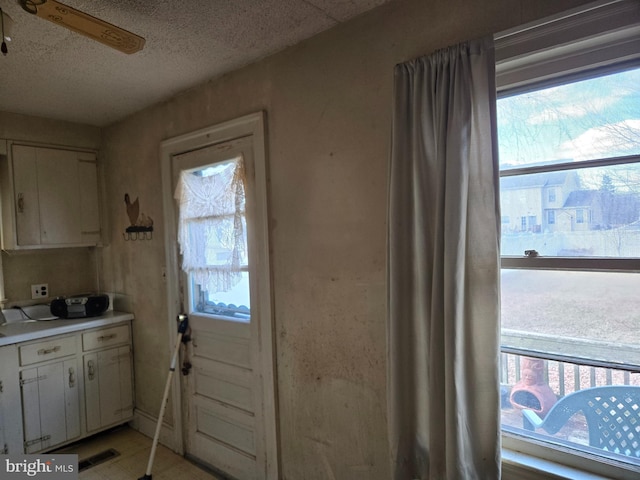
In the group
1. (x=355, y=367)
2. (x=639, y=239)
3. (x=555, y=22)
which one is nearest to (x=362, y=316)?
(x=355, y=367)

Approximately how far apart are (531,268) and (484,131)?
52cm

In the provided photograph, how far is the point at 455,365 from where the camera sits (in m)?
1.35

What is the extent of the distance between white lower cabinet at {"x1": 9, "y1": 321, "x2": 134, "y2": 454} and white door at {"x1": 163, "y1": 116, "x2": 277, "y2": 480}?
28.4 inches

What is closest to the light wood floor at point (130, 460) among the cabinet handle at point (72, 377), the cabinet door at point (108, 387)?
the cabinet door at point (108, 387)

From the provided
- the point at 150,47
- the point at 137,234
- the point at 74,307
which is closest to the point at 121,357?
the point at 74,307

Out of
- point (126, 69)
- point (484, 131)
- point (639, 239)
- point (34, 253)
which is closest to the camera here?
point (639, 239)

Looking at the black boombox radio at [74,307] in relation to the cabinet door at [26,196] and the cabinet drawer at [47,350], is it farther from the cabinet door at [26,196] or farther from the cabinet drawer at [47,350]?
the cabinet door at [26,196]

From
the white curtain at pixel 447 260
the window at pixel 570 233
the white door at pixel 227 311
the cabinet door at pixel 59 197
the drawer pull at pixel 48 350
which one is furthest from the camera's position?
the cabinet door at pixel 59 197

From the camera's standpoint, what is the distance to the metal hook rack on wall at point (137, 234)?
292 cm

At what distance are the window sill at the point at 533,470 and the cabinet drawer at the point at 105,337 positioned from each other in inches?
110

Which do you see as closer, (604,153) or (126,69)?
(604,153)

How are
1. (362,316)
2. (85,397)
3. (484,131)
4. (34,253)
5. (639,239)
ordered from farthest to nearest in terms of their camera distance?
1. (34,253)
2. (85,397)
3. (362,316)
4. (484,131)
5. (639,239)

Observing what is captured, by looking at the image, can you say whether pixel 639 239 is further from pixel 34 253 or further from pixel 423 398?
pixel 34 253

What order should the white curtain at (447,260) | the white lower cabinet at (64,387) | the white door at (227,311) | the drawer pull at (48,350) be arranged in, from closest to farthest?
1. the white curtain at (447,260)
2. the white door at (227,311)
3. the white lower cabinet at (64,387)
4. the drawer pull at (48,350)
